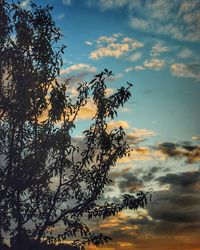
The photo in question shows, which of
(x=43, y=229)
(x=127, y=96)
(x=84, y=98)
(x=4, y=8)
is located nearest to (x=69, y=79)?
(x=84, y=98)

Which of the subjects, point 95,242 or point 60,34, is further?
point 60,34

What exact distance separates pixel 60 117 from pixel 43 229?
17.6ft

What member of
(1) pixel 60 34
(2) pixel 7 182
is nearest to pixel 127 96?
(1) pixel 60 34

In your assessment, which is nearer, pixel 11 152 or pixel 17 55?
pixel 11 152

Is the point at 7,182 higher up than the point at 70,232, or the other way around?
the point at 7,182

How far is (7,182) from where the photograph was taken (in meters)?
20.5

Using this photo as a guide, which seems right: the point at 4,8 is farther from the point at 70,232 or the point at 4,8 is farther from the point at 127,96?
the point at 70,232

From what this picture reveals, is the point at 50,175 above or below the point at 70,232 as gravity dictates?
above

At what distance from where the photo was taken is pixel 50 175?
A: 21.8 metres

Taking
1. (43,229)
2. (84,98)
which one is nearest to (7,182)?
(43,229)

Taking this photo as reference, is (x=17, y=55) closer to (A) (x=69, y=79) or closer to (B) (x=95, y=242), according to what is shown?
(A) (x=69, y=79)

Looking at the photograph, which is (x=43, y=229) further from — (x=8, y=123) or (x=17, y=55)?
(x=17, y=55)

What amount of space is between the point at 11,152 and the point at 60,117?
302cm

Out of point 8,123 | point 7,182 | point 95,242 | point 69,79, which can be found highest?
point 69,79
